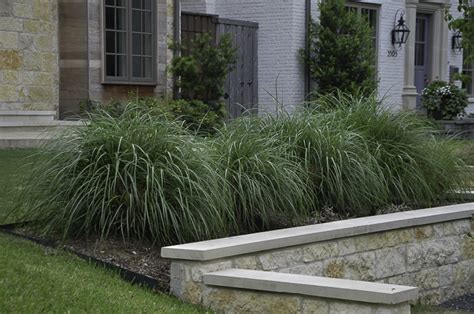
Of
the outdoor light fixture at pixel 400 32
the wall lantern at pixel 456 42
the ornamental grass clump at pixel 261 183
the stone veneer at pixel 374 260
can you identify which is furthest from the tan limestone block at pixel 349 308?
the wall lantern at pixel 456 42

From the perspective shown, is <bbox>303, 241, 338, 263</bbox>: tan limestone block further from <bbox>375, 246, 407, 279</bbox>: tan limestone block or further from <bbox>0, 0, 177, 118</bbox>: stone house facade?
<bbox>0, 0, 177, 118</bbox>: stone house facade

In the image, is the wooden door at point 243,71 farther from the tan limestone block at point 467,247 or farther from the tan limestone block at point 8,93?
the tan limestone block at point 467,247

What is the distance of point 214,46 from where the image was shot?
14.4 meters

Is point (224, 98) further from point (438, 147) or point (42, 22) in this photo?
point (438, 147)

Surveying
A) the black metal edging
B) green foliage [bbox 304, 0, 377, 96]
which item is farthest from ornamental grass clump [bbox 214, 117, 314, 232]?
green foliage [bbox 304, 0, 377, 96]

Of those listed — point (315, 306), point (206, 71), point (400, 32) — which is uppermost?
point (400, 32)

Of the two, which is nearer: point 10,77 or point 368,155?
point 368,155

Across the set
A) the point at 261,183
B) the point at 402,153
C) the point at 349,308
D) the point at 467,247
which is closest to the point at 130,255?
the point at 261,183

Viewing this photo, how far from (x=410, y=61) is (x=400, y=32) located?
110 cm

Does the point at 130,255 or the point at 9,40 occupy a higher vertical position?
the point at 9,40

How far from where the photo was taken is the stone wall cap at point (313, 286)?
4520 millimetres

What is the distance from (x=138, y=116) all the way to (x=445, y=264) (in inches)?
114

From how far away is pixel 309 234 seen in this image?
573cm

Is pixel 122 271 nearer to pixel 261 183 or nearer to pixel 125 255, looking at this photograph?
pixel 125 255
